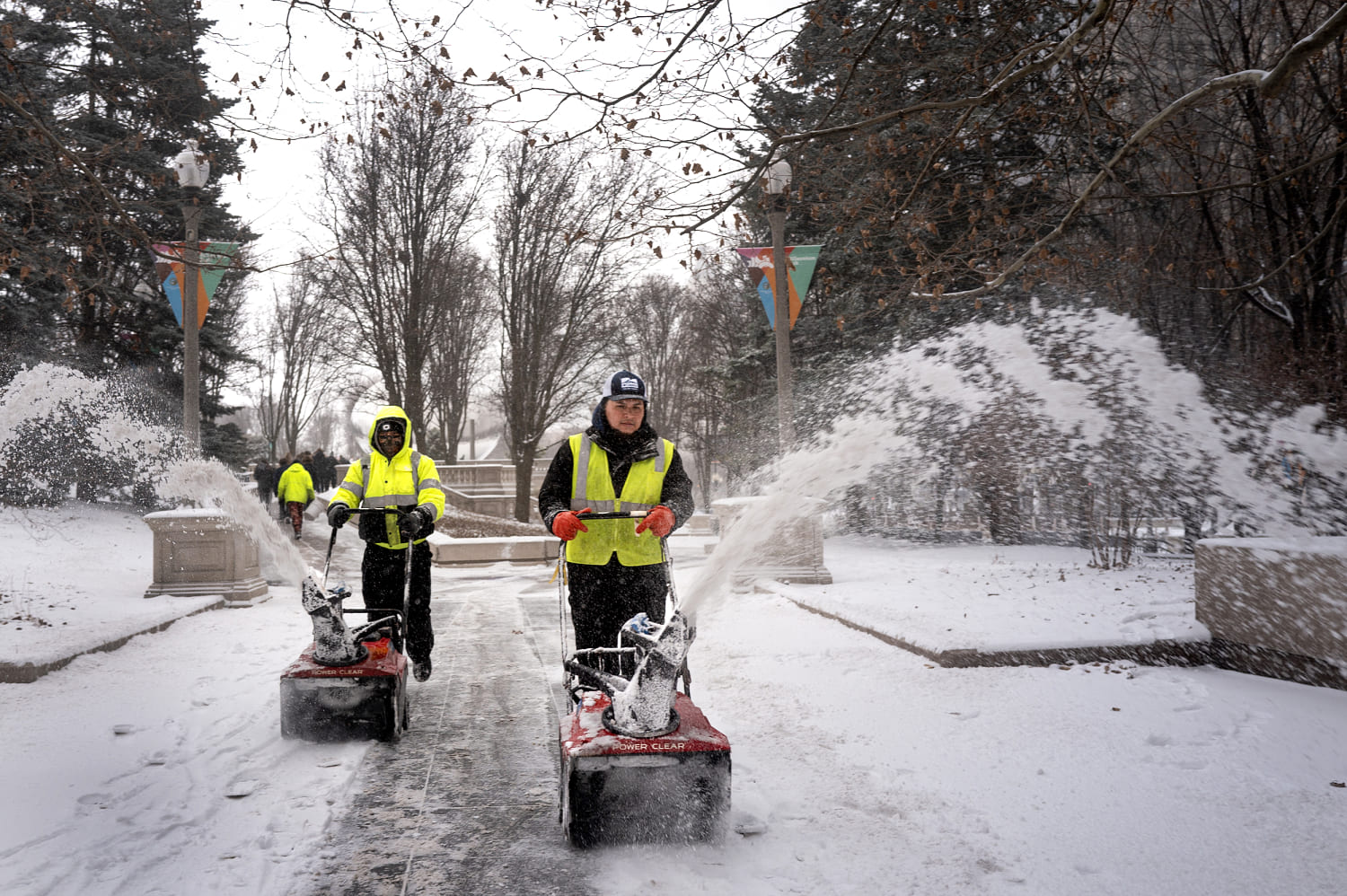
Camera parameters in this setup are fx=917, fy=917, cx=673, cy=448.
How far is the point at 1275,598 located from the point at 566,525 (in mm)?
5095

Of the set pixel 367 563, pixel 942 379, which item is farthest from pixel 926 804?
pixel 942 379

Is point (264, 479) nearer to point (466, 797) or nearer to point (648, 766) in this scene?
point (466, 797)

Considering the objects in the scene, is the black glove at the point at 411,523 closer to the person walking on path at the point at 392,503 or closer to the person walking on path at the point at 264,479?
the person walking on path at the point at 392,503

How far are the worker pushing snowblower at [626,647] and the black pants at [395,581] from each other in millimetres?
2346

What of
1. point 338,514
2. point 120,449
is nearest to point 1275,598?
point 338,514

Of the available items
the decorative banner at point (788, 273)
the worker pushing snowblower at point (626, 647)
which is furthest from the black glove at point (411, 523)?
the decorative banner at point (788, 273)

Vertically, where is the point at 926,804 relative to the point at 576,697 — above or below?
below

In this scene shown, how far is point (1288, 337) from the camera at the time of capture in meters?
12.8

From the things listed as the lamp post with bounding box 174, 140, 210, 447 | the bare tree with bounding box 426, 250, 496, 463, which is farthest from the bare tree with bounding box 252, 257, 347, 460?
the lamp post with bounding box 174, 140, 210, 447

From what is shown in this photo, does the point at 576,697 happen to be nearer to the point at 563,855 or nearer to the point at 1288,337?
the point at 563,855

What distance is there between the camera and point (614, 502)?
4.76m

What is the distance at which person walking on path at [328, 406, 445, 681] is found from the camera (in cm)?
664

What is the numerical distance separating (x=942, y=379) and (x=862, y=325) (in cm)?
736

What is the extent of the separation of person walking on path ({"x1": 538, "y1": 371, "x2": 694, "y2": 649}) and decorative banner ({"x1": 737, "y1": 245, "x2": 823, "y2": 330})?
25.3 feet
